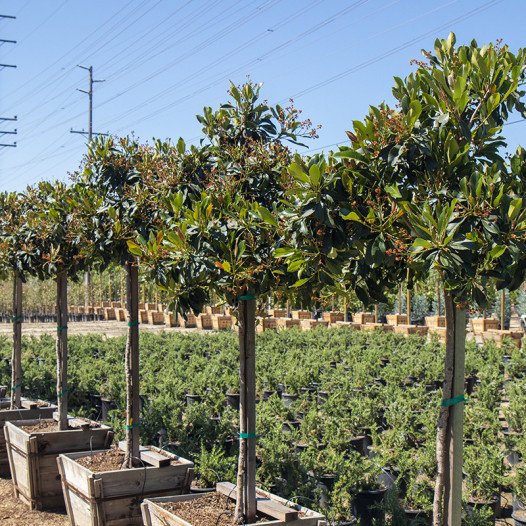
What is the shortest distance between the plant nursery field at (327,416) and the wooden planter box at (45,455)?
0.82 metres

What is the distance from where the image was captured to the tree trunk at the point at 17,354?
7773mm

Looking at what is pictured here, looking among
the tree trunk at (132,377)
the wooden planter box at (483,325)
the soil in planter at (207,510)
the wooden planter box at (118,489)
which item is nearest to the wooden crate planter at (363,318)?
the wooden planter box at (483,325)

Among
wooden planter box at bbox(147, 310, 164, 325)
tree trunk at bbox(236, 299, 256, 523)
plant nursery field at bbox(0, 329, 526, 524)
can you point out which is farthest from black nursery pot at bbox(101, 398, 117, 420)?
wooden planter box at bbox(147, 310, 164, 325)

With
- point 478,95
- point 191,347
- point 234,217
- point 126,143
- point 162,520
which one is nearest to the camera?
point 478,95

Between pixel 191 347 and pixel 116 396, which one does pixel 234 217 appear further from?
pixel 191 347

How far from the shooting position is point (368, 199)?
9.41 ft

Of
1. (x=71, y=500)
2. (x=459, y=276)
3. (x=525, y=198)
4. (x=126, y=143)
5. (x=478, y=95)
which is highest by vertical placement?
(x=126, y=143)

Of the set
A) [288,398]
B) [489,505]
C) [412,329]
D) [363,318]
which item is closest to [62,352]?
[288,398]

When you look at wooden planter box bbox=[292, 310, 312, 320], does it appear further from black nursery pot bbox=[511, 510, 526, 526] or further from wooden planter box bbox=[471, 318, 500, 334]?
black nursery pot bbox=[511, 510, 526, 526]

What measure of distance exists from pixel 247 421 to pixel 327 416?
10.0 ft

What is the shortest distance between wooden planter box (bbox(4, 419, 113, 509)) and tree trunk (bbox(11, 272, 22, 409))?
163 centimetres

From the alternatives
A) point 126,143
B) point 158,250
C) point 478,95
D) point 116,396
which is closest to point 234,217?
point 158,250

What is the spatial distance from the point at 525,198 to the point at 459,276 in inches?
14.9

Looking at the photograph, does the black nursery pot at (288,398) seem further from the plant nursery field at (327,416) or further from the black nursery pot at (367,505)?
the black nursery pot at (367,505)
